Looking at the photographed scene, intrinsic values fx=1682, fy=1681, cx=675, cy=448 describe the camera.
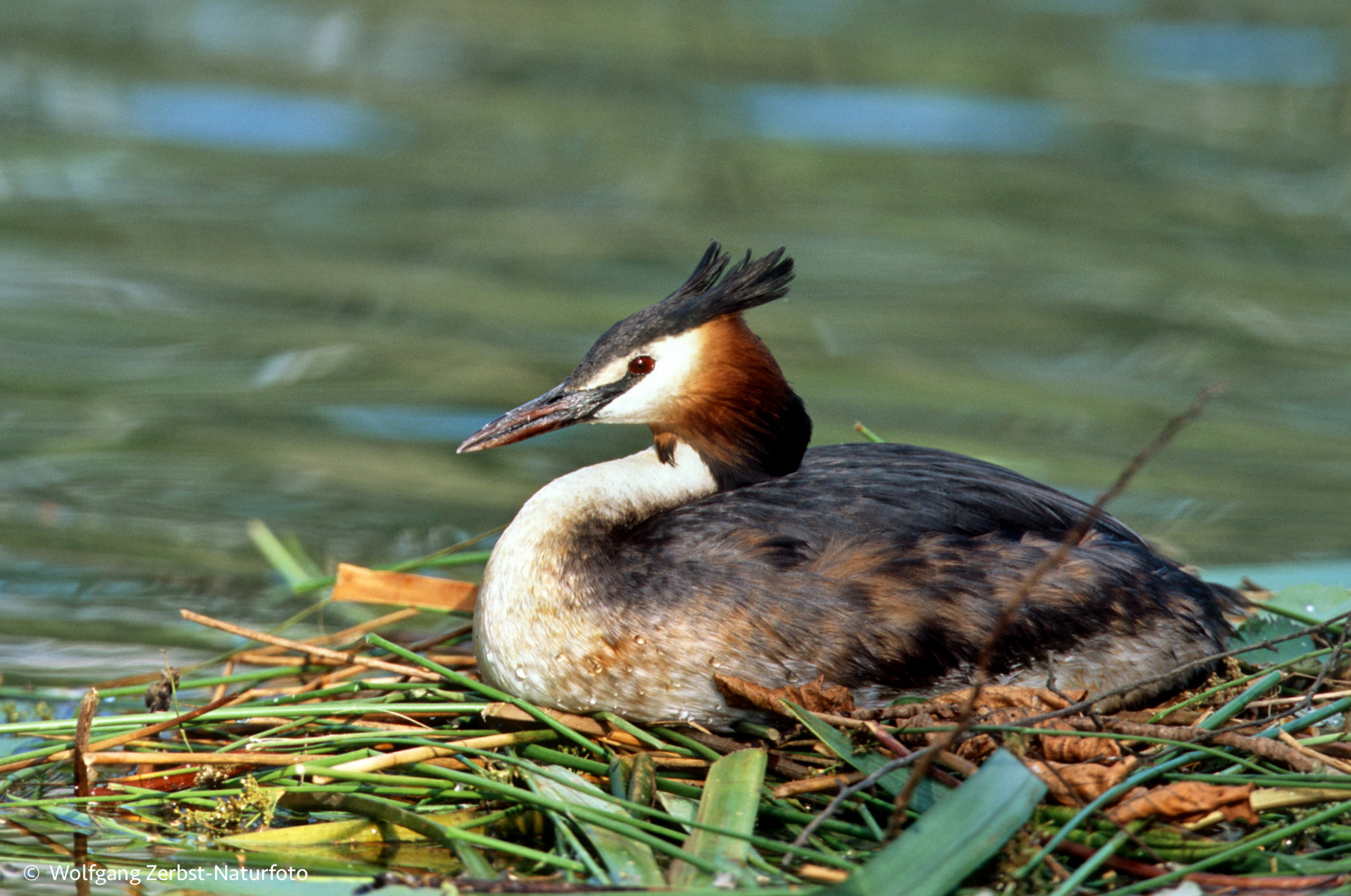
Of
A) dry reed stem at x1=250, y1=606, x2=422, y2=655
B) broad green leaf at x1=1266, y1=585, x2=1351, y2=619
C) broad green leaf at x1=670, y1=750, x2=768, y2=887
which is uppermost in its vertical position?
dry reed stem at x1=250, y1=606, x2=422, y2=655

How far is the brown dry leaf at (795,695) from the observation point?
4.40m

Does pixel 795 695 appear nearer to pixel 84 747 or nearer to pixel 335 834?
pixel 335 834

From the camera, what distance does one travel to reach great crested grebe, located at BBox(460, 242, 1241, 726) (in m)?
4.55

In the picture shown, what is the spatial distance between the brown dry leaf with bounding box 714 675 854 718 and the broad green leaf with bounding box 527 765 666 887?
46 cm

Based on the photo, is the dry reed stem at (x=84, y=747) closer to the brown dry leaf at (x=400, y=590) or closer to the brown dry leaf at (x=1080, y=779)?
the brown dry leaf at (x=400, y=590)

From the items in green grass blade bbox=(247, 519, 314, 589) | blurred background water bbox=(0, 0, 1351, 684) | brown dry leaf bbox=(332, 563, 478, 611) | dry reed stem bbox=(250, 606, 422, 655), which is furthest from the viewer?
blurred background water bbox=(0, 0, 1351, 684)

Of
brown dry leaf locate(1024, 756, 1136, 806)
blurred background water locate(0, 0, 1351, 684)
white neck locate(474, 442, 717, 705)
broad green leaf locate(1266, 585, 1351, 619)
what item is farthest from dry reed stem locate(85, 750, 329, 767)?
broad green leaf locate(1266, 585, 1351, 619)

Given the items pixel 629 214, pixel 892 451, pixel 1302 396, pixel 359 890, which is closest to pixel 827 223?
pixel 629 214

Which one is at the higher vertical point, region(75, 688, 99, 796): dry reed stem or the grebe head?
the grebe head

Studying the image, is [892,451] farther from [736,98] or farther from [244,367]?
[736,98]

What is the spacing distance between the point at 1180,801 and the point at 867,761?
0.75 m

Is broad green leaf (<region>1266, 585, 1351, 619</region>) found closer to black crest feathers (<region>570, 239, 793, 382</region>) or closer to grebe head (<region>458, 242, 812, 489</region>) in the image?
grebe head (<region>458, 242, 812, 489</region>)

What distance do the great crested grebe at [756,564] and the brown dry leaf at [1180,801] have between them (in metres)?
0.66

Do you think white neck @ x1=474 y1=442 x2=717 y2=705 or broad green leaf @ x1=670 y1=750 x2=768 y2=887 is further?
white neck @ x1=474 y1=442 x2=717 y2=705
